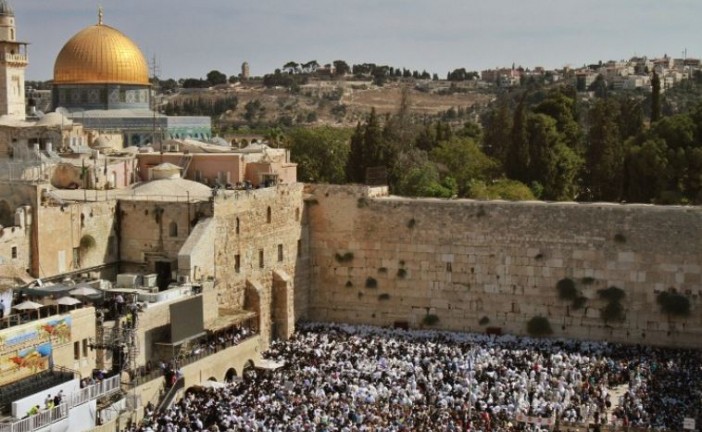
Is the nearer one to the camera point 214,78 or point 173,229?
point 173,229

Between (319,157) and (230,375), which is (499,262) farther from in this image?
(319,157)

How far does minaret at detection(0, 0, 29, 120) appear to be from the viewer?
1652 inches

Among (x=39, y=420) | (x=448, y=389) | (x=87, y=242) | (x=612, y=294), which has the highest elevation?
(x=87, y=242)

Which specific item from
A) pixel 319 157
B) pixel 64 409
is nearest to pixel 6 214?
pixel 64 409

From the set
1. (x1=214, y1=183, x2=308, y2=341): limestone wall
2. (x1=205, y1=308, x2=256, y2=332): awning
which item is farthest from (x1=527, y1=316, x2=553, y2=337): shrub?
(x1=205, y1=308, x2=256, y2=332): awning

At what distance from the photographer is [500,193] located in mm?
36344

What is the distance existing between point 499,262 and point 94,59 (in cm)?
2263

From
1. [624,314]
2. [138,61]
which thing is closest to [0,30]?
[138,61]

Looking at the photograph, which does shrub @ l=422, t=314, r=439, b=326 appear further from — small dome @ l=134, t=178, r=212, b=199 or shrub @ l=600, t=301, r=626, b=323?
small dome @ l=134, t=178, r=212, b=199

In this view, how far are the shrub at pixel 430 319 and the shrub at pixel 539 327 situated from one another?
9.53 feet

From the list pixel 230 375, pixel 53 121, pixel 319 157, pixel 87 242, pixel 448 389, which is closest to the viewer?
pixel 448 389

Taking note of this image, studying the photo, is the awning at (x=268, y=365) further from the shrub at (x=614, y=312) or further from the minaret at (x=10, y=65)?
the minaret at (x=10, y=65)

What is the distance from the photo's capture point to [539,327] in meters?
29.6

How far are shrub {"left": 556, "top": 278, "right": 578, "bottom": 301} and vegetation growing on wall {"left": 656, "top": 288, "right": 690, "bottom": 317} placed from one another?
8.06 feet
